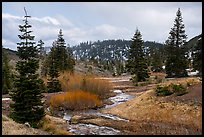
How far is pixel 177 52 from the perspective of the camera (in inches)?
2023

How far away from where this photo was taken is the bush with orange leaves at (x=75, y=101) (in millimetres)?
33562

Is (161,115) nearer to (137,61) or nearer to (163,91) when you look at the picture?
(163,91)

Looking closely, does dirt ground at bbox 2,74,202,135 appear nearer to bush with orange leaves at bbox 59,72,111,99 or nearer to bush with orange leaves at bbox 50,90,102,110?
bush with orange leaves at bbox 50,90,102,110

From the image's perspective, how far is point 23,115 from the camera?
2191cm

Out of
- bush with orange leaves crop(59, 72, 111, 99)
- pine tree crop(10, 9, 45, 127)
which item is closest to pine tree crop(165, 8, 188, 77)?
bush with orange leaves crop(59, 72, 111, 99)

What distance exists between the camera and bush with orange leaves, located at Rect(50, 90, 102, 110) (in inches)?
1321

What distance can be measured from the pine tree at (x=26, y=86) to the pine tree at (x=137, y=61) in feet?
103

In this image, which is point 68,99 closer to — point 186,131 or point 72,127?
point 72,127

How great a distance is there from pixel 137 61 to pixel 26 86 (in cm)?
3215

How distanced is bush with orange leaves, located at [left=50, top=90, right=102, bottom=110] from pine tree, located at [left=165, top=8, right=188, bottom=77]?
68.0 feet

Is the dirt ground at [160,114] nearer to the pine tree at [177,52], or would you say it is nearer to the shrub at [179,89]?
the shrub at [179,89]

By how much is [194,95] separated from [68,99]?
1260cm

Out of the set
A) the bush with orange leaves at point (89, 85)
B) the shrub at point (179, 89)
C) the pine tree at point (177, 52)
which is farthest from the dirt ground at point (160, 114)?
the pine tree at point (177, 52)

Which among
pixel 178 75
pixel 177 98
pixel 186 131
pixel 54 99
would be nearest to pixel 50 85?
pixel 54 99
